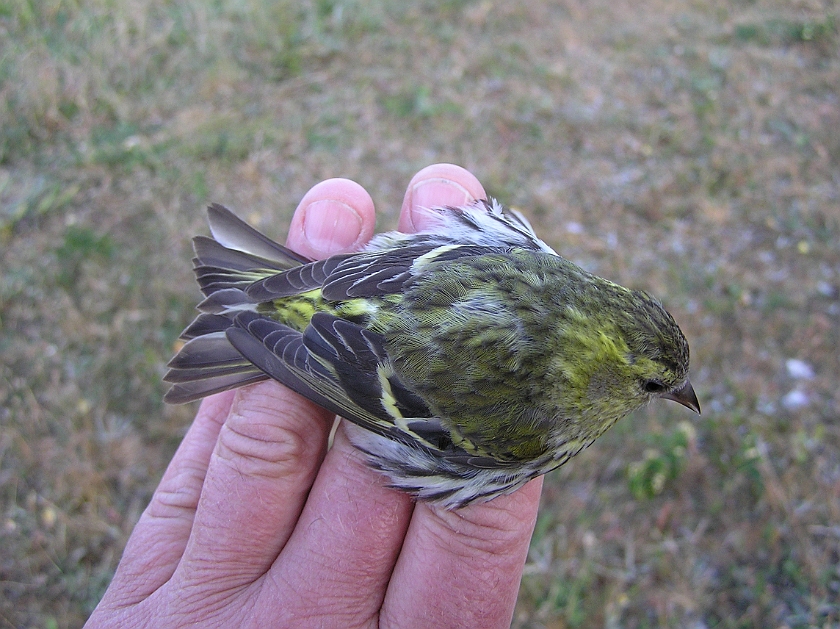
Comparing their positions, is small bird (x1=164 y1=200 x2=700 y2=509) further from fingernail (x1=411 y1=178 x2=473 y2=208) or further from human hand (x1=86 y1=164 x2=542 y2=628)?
fingernail (x1=411 y1=178 x2=473 y2=208)

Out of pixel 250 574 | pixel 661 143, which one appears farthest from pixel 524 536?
pixel 661 143

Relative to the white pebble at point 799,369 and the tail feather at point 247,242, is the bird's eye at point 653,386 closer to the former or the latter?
the tail feather at point 247,242

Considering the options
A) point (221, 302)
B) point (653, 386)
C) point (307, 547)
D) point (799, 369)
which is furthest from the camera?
point (799, 369)

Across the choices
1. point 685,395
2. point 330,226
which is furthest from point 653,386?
point 330,226

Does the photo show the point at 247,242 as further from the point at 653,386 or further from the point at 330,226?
the point at 653,386

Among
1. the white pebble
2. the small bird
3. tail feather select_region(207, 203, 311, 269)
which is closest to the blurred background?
the white pebble

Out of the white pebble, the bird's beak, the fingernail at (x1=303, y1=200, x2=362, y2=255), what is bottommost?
the white pebble

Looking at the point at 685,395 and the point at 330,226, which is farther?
the point at 330,226
